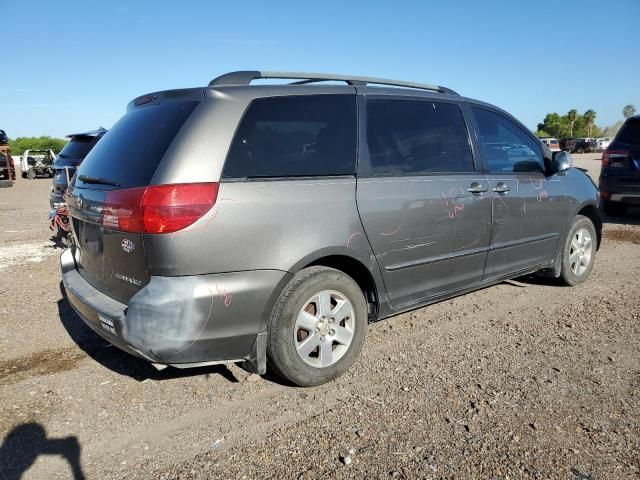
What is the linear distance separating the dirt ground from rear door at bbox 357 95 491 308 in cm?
56

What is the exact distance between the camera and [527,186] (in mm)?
4504

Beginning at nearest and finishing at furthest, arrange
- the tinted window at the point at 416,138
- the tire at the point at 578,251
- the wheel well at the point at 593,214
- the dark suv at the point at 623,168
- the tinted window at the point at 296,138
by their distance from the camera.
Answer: the tinted window at the point at 296,138, the tinted window at the point at 416,138, the tire at the point at 578,251, the wheel well at the point at 593,214, the dark suv at the point at 623,168

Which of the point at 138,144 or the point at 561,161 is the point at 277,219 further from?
the point at 561,161

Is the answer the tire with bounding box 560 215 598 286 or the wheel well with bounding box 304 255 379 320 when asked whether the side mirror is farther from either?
the wheel well with bounding box 304 255 379 320

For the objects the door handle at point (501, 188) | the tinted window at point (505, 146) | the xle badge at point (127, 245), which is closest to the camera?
the xle badge at point (127, 245)

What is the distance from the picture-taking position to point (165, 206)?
2.60m

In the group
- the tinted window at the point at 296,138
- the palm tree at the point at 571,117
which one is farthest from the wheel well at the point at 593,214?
the palm tree at the point at 571,117

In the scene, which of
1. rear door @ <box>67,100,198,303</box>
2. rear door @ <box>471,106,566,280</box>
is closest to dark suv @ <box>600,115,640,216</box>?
rear door @ <box>471,106,566,280</box>

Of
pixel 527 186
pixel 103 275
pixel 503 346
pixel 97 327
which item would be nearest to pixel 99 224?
pixel 103 275

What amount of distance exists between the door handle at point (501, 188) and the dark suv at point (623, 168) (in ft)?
18.1

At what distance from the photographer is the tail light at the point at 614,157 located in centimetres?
852

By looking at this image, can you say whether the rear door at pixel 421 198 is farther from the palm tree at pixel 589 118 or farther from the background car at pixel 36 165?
the palm tree at pixel 589 118

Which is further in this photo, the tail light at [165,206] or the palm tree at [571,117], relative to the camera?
the palm tree at [571,117]

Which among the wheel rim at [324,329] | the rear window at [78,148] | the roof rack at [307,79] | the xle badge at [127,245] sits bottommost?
the wheel rim at [324,329]
